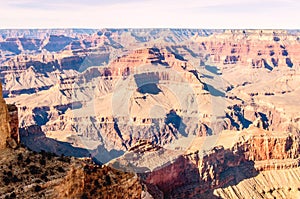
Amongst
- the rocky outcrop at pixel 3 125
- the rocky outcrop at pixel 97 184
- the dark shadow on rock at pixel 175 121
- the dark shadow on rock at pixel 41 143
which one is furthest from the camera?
the dark shadow on rock at pixel 175 121

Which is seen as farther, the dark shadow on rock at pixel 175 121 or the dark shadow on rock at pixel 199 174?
the dark shadow on rock at pixel 175 121

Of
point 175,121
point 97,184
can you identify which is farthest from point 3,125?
point 175,121

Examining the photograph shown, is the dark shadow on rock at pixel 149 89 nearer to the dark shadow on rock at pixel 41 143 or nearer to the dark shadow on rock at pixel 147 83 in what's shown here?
the dark shadow on rock at pixel 147 83

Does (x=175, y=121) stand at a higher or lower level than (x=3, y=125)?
lower

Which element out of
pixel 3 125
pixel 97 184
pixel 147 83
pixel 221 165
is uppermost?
pixel 3 125

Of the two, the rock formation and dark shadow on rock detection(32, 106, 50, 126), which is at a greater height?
the rock formation

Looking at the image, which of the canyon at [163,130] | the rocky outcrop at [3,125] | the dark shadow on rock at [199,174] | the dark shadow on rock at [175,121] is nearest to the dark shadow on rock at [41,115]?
the canyon at [163,130]

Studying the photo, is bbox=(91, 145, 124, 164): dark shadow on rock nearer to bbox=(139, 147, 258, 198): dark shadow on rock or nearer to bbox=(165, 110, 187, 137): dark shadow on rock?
bbox=(139, 147, 258, 198): dark shadow on rock

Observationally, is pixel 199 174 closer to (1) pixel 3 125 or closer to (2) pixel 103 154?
(2) pixel 103 154

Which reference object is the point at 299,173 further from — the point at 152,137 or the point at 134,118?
the point at 134,118

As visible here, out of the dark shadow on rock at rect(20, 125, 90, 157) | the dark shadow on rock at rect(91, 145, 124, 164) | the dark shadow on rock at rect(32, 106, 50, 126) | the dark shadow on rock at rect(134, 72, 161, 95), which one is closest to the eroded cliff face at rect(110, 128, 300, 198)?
the dark shadow on rock at rect(20, 125, 90, 157)
